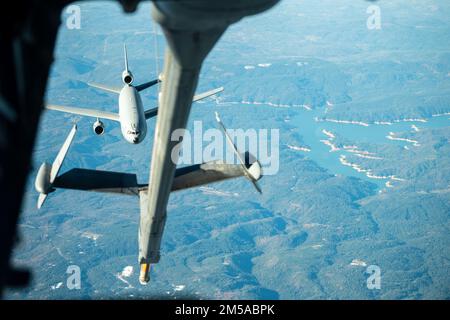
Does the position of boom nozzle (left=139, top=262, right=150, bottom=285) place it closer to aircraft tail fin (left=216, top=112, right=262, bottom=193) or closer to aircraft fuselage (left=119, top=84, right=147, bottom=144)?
aircraft tail fin (left=216, top=112, right=262, bottom=193)

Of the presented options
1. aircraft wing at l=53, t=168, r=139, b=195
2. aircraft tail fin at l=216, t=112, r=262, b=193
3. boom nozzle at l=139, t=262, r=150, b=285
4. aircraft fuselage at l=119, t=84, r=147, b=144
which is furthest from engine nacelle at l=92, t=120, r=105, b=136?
aircraft tail fin at l=216, t=112, r=262, b=193

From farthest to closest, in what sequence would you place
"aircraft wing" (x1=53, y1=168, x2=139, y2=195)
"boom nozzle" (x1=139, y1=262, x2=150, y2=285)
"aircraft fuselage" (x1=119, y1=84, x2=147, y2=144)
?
"aircraft fuselage" (x1=119, y1=84, x2=147, y2=144) < "boom nozzle" (x1=139, y1=262, x2=150, y2=285) < "aircraft wing" (x1=53, y1=168, x2=139, y2=195)

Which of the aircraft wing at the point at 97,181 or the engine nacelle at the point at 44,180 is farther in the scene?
the aircraft wing at the point at 97,181

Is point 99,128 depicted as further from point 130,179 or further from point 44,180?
point 44,180

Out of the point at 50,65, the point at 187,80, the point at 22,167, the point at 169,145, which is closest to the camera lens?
the point at 22,167

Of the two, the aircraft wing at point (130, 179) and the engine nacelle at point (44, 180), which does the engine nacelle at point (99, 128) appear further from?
the engine nacelle at point (44, 180)

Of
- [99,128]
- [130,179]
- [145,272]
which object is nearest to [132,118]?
[99,128]

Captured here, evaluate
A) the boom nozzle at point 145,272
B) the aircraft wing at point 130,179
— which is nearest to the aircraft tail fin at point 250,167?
the aircraft wing at point 130,179
